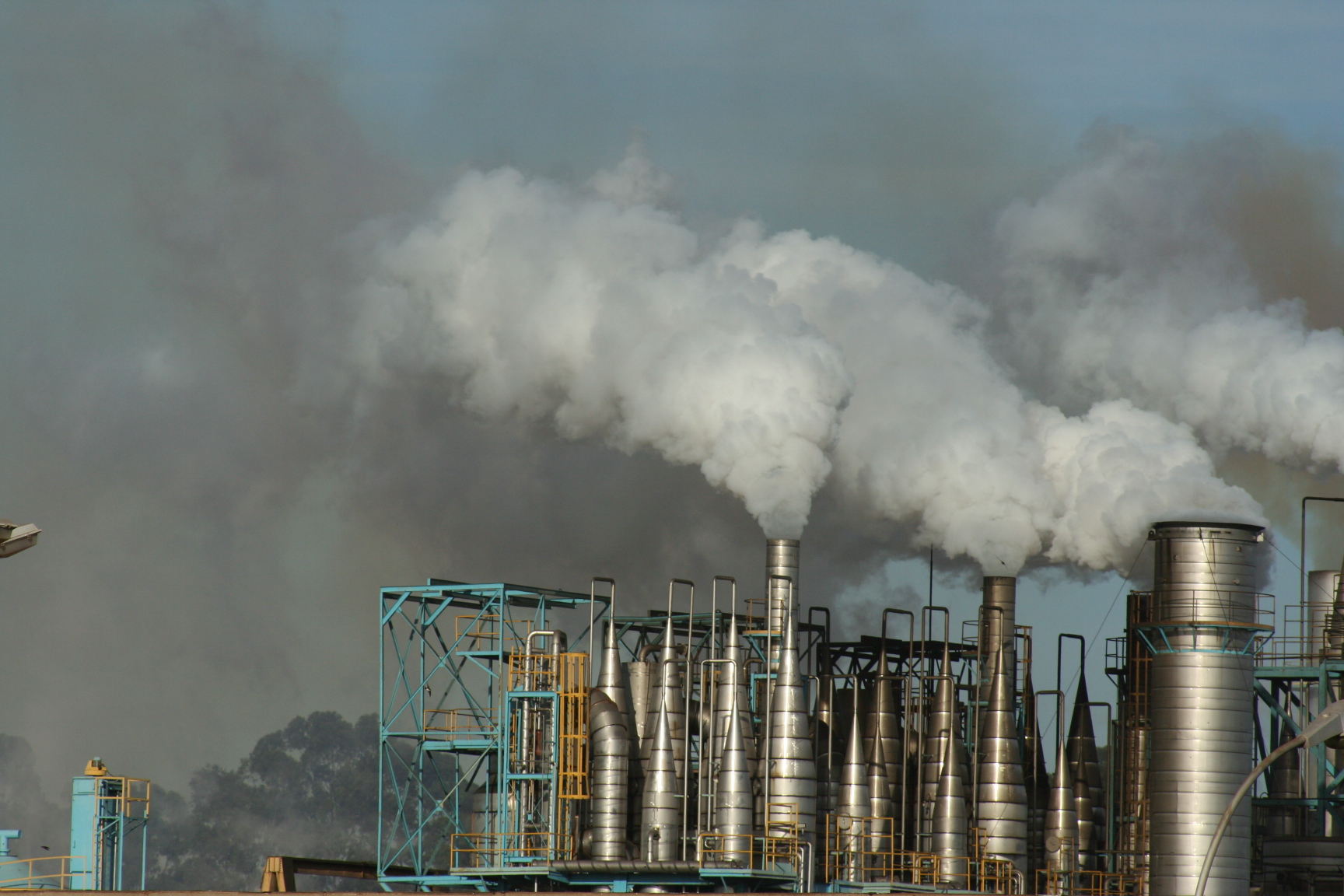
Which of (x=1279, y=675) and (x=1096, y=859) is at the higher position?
(x=1279, y=675)

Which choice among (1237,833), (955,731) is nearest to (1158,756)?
(1237,833)

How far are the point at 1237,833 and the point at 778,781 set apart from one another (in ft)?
34.7

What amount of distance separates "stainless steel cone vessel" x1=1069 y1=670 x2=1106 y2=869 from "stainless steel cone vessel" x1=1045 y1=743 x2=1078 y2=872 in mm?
675

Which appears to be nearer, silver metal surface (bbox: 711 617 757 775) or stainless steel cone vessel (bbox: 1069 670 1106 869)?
silver metal surface (bbox: 711 617 757 775)

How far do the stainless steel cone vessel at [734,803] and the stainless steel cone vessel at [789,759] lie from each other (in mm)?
699

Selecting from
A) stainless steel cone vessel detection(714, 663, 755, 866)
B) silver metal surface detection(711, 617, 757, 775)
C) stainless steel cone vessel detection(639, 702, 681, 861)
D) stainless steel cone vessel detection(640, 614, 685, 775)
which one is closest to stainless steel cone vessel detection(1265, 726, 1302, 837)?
silver metal surface detection(711, 617, 757, 775)

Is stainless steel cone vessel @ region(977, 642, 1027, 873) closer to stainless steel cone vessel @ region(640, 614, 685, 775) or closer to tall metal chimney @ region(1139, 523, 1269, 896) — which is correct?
tall metal chimney @ region(1139, 523, 1269, 896)

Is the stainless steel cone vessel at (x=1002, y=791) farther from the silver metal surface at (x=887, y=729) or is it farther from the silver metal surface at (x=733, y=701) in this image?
the silver metal surface at (x=733, y=701)

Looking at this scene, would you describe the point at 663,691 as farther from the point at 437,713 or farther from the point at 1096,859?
the point at 1096,859

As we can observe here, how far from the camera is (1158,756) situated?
45094 mm

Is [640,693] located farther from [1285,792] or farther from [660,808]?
[1285,792]

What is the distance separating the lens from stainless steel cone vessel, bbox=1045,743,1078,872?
163 feet

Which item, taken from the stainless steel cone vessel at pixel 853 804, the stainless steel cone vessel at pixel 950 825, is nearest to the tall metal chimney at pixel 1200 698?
the stainless steel cone vessel at pixel 950 825

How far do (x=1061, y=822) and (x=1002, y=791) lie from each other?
9.48ft
